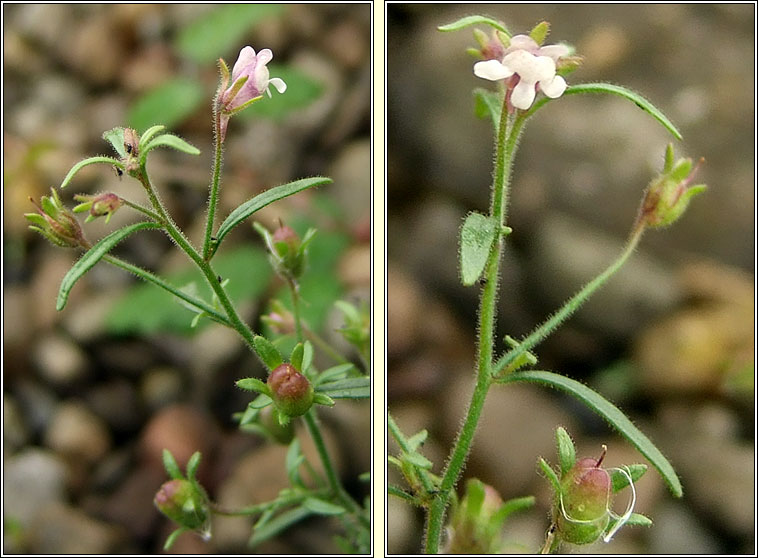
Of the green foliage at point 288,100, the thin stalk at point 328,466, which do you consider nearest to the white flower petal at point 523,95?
the thin stalk at point 328,466

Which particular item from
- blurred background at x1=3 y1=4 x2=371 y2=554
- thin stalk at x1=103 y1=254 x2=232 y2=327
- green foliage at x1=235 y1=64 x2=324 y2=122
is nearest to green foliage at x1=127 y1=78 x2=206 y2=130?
blurred background at x1=3 y1=4 x2=371 y2=554

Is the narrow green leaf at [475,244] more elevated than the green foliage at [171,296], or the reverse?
the narrow green leaf at [475,244]

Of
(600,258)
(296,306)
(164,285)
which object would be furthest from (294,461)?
(600,258)

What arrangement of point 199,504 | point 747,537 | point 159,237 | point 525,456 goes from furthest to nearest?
point 159,237, point 747,537, point 525,456, point 199,504

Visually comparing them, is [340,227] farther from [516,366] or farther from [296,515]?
[516,366]

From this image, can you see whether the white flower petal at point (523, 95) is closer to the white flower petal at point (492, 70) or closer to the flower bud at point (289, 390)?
the white flower petal at point (492, 70)

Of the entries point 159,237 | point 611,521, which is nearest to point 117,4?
point 159,237
